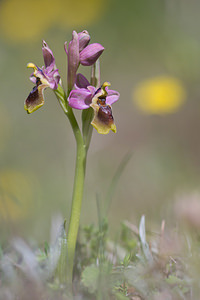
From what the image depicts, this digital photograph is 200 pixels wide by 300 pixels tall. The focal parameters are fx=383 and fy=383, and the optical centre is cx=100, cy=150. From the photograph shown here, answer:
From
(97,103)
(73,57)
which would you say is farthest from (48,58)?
(97,103)

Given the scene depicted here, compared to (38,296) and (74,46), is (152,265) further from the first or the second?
(74,46)

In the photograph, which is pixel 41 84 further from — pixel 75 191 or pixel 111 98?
pixel 75 191

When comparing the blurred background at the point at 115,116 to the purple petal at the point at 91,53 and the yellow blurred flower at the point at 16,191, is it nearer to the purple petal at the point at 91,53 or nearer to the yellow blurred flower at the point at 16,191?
the yellow blurred flower at the point at 16,191

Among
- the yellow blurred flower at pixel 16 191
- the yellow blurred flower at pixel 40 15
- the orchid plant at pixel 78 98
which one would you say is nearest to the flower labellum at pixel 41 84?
the orchid plant at pixel 78 98

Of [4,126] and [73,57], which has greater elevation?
[73,57]

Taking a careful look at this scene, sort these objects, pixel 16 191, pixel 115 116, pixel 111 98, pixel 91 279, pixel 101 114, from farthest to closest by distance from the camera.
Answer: pixel 115 116 → pixel 16 191 → pixel 111 98 → pixel 101 114 → pixel 91 279

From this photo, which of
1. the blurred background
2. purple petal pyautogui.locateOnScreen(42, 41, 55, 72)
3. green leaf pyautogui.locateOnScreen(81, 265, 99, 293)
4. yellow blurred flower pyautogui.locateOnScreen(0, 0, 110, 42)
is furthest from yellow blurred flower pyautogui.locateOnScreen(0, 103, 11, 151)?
green leaf pyautogui.locateOnScreen(81, 265, 99, 293)

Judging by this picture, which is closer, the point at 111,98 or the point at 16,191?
the point at 111,98
